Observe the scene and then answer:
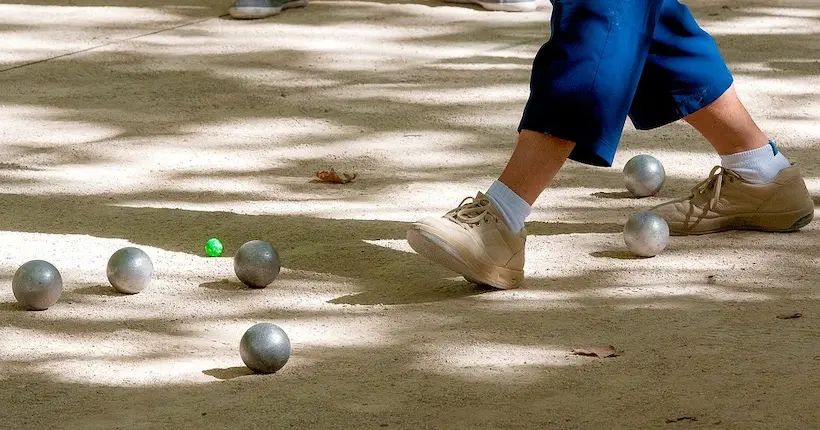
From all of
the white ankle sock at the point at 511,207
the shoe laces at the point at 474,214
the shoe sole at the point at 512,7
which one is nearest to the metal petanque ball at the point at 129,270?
the shoe laces at the point at 474,214

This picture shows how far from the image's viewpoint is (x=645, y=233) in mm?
3709

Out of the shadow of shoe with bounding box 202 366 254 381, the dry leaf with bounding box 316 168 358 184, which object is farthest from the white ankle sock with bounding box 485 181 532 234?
the dry leaf with bounding box 316 168 358 184

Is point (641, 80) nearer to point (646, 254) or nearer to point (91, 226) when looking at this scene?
point (646, 254)

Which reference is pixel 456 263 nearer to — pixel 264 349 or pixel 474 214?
pixel 474 214

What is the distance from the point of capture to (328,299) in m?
3.50

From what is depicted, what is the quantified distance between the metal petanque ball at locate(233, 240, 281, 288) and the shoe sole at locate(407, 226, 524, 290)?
385 millimetres

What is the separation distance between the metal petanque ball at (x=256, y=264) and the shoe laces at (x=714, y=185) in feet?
4.41

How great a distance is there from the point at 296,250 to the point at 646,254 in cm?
104

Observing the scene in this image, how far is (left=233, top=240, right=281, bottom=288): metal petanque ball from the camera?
3.52 m

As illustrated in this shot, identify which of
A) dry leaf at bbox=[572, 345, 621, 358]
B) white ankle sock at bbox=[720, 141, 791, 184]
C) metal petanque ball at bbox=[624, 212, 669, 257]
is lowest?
dry leaf at bbox=[572, 345, 621, 358]

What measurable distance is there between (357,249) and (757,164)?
1.23 meters

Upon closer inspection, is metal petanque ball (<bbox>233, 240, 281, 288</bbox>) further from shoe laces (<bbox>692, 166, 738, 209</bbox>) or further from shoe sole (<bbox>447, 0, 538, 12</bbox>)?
shoe sole (<bbox>447, 0, 538, 12</bbox>)

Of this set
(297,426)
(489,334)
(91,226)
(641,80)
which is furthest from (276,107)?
(297,426)

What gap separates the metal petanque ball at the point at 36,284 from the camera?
11.0 ft
